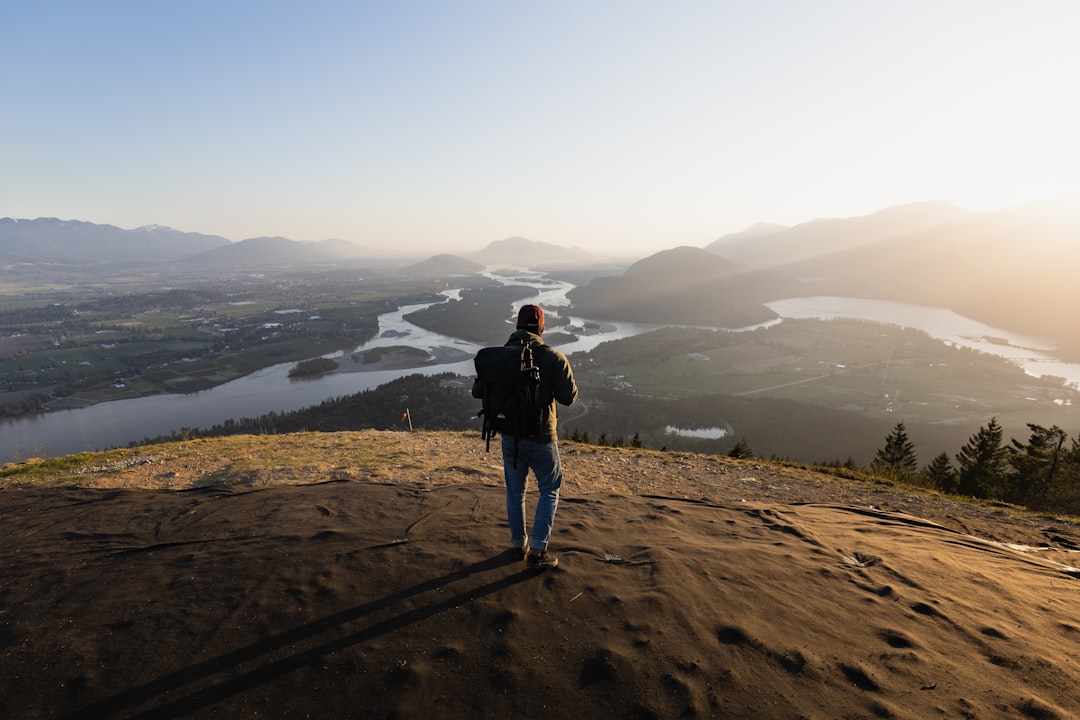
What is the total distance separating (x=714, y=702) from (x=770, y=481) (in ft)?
27.4

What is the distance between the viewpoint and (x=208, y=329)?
114125 millimetres

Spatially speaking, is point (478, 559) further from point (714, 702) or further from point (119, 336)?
point (119, 336)

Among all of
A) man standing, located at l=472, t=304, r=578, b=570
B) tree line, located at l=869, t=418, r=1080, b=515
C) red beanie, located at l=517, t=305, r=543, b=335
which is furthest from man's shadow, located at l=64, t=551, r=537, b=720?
tree line, located at l=869, t=418, r=1080, b=515

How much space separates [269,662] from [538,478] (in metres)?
2.49

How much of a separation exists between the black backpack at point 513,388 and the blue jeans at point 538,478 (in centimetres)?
17

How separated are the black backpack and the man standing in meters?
0.06

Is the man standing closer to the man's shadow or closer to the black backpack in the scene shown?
the black backpack

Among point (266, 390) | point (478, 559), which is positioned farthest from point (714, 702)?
point (266, 390)

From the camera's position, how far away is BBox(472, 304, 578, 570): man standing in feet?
14.1

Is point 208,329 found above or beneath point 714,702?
beneath

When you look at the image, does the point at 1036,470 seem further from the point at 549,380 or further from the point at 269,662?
the point at 269,662

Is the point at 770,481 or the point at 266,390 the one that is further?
the point at 266,390

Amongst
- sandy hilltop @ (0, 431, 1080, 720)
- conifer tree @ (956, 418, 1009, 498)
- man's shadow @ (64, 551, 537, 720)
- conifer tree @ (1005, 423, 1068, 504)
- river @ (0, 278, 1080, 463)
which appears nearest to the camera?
man's shadow @ (64, 551, 537, 720)

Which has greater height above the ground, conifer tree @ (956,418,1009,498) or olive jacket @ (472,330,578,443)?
olive jacket @ (472,330,578,443)
